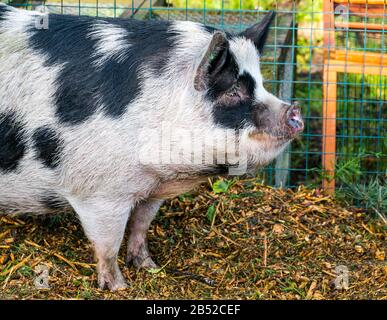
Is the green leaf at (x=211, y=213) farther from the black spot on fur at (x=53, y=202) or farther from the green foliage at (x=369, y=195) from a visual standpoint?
the black spot on fur at (x=53, y=202)

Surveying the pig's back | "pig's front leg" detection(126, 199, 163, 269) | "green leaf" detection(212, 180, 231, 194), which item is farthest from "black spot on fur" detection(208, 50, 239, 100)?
"green leaf" detection(212, 180, 231, 194)

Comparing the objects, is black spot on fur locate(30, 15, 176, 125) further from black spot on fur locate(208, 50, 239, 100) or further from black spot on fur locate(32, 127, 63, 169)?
black spot on fur locate(208, 50, 239, 100)

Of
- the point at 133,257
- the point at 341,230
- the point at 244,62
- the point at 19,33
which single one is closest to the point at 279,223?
the point at 341,230

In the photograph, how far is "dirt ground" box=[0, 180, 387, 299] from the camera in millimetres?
4988

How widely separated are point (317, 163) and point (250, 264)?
216 cm

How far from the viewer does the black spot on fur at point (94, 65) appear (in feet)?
14.9

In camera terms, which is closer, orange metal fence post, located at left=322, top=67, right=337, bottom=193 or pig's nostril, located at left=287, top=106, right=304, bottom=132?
pig's nostril, located at left=287, top=106, right=304, bottom=132

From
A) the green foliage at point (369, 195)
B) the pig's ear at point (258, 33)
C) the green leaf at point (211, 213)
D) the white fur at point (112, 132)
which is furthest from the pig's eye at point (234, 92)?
the green foliage at point (369, 195)

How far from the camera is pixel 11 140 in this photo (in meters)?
4.65

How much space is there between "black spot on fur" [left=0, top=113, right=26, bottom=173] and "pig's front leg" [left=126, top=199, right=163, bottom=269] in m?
0.81

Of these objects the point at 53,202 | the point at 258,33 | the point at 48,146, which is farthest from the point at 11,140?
the point at 258,33

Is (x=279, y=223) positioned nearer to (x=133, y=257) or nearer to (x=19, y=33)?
(x=133, y=257)

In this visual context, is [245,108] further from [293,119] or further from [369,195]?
[369,195]

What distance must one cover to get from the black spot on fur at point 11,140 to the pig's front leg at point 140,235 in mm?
815
